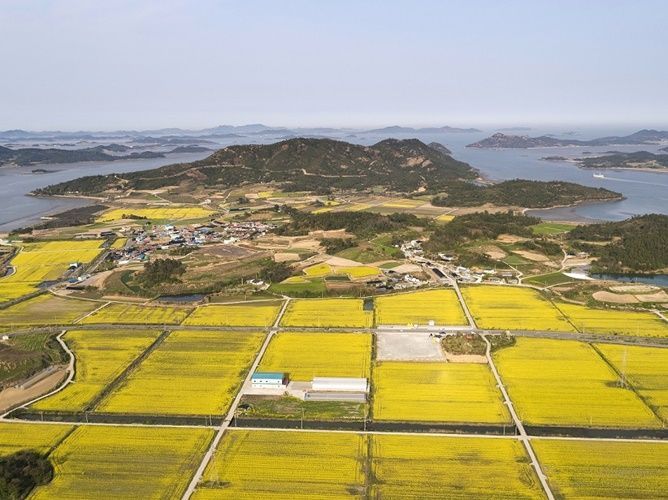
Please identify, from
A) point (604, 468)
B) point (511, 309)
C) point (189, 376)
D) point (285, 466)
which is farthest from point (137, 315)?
point (604, 468)

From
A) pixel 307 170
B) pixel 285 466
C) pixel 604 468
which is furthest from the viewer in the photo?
pixel 307 170

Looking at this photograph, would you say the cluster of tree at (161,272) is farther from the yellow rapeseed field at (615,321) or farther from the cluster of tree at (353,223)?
the yellow rapeseed field at (615,321)

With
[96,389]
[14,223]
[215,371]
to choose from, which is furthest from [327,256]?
[14,223]

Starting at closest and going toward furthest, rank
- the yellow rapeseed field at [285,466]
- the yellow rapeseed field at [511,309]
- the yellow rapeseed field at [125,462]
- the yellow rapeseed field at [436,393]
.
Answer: the yellow rapeseed field at [285,466]
the yellow rapeseed field at [125,462]
the yellow rapeseed field at [436,393]
the yellow rapeseed field at [511,309]

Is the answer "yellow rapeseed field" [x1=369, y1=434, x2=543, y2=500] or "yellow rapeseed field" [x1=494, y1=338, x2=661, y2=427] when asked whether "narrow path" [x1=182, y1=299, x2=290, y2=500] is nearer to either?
"yellow rapeseed field" [x1=369, y1=434, x2=543, y2=500]

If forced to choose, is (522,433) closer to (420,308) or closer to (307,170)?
(420,308)

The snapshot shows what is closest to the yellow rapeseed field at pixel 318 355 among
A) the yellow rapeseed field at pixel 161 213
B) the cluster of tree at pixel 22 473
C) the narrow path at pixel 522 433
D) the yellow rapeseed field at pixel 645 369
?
the narrow path at pixel 522 433
